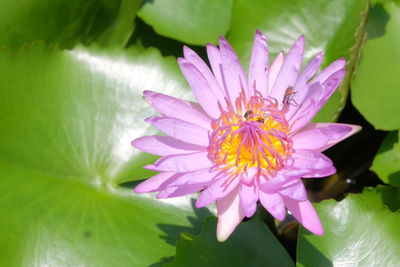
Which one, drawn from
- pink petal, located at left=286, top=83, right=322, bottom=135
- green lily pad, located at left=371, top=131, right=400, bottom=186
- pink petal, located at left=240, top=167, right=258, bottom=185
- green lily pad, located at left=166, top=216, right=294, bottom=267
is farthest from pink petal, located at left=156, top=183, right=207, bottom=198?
green lily pad, located at left=371, top=131, right=400, bottom=186

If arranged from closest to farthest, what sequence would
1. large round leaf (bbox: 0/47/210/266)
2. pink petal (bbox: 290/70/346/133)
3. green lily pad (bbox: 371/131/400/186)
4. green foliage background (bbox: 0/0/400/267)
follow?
pink petal (bbox: 290/70/346/133)
green foliage background (bbox: 0/0/400/267)
large round leaf (bbox: 0/47/210/266)
green lily pad (bbox: 371/131/400/186)

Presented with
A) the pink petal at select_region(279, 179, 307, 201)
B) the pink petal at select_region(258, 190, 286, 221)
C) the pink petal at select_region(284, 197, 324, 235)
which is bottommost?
the pink petal at select_region(284, 197, 324, 235)

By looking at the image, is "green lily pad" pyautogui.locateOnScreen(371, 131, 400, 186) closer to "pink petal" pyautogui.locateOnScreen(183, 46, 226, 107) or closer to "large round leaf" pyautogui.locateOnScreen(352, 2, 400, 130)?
"large round leaf" pyautogui.locateOnScreen(352, 2, 400, 130)

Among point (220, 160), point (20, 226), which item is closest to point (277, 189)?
point (220, 160)

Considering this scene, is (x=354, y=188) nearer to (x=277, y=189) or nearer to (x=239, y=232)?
(x=239, y=232)

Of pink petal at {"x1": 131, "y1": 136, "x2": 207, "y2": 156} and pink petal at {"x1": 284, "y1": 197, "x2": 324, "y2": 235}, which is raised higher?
pink petal at {"x1": 131, "y1": 136, "x2": 207, "y2": 156}

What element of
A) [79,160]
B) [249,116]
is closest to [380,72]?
[249,116]

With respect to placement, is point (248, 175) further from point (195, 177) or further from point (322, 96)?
point (322, 96)
